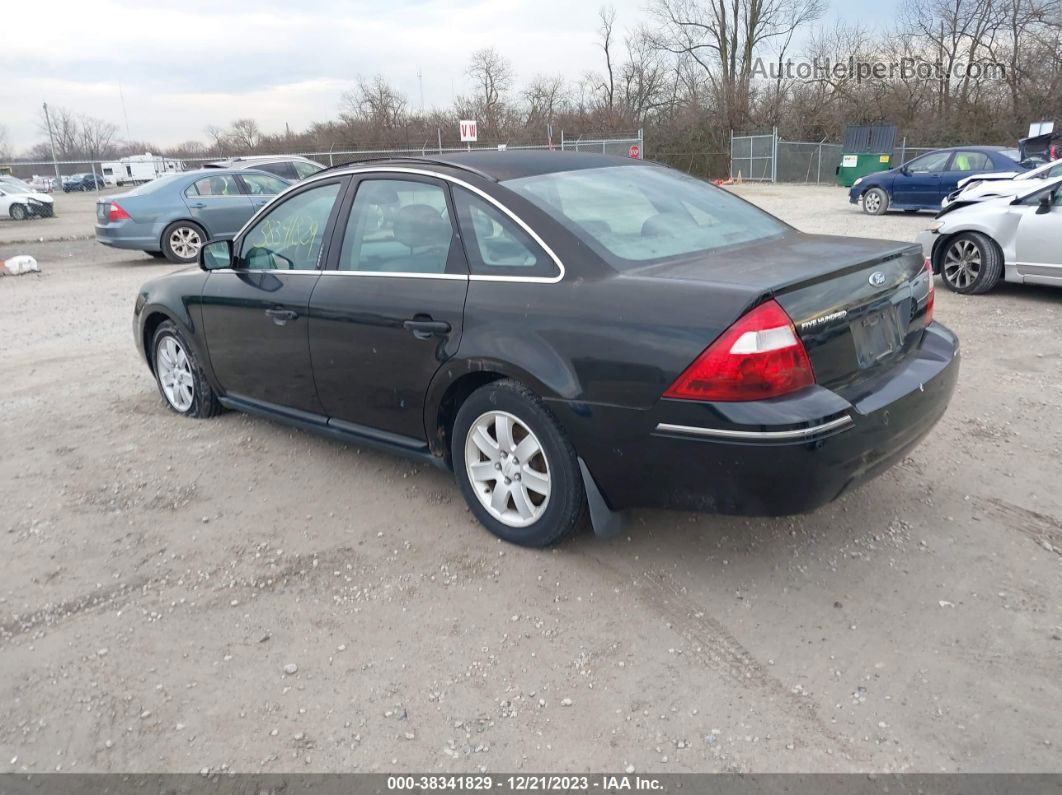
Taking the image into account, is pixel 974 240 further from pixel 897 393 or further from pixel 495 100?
pixel 495 100

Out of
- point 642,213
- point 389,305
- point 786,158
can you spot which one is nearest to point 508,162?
point 642,213

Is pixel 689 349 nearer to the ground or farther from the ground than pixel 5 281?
farther from the ground

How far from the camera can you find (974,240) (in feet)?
26.9

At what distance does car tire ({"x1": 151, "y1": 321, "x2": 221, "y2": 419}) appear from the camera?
17.2ft

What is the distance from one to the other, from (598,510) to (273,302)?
2161 millimetres

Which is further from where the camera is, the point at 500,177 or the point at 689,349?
the point at 500,177

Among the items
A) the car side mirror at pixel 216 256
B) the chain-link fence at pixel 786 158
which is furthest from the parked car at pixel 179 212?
the chain-link fence at pixel 786 158

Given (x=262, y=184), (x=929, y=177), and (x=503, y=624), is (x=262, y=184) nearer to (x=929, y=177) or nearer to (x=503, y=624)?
(x=503, y=624)

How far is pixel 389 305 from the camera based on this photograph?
369cm

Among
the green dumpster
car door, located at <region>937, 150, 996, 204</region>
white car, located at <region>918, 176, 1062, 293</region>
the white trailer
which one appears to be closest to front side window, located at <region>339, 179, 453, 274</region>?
white car, located at <region>918, 176, 1062, 293</region>

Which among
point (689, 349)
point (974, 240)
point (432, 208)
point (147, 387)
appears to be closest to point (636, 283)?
point (689, 349)

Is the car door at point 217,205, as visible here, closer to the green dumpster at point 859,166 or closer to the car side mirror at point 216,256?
the car side mirror at point 216,256

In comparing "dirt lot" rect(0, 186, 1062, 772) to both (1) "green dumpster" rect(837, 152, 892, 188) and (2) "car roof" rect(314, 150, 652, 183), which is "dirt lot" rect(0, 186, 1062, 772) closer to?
(2) "car roof" rect(314, 150, 652, 183)
